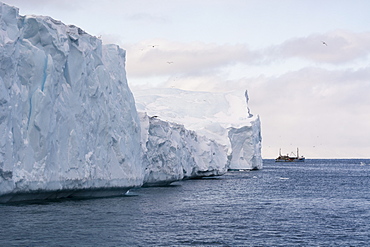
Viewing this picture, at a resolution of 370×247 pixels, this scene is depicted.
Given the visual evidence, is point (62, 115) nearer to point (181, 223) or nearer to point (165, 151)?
point (181, 223)

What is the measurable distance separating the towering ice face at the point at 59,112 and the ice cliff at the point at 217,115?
41.6 meters

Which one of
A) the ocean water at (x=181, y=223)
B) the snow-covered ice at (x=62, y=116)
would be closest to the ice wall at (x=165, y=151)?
the snow-covered ice at (x=62, y=116)

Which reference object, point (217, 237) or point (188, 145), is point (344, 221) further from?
point (188, 145)

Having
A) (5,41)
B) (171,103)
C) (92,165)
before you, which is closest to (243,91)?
(171,103)

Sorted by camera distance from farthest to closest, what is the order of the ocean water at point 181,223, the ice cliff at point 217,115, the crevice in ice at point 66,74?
the ice cliff at point 217,115 → the crevice in ice at point 66,74 → the ocean water at point 181,223

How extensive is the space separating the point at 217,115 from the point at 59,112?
66.8 meters

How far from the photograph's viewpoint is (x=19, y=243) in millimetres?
18078

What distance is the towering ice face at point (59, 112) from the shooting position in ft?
77.8

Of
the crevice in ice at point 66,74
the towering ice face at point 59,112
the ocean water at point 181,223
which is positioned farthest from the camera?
the crevice in ice at point 66,74

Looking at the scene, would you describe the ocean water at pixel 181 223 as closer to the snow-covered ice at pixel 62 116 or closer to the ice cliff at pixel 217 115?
the snow-covered ice at pixel 62 116

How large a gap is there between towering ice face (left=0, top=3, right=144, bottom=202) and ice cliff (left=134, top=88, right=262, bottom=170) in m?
41.6

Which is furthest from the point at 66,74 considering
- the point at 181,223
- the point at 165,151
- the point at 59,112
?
the point at 165,151

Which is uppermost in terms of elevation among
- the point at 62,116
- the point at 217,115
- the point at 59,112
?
the point at 217,115

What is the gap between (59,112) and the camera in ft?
89.4
